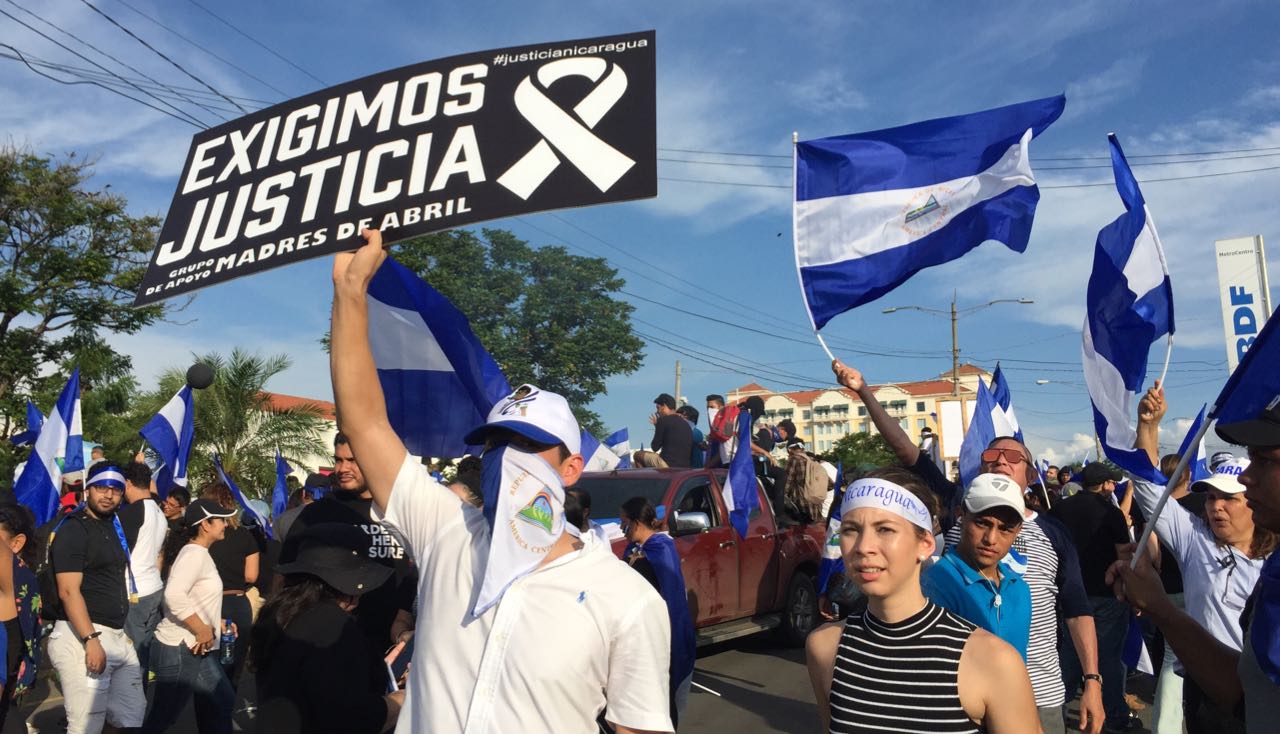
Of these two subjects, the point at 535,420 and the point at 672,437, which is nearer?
the point at 535,420

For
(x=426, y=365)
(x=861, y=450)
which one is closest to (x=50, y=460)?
(x=426, y=365)

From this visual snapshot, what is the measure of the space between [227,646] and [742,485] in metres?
4.84

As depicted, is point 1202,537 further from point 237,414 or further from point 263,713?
point 237,414

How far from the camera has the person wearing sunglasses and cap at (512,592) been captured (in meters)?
2.36

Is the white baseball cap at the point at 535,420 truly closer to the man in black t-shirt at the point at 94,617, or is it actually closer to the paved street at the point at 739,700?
the man in black t-shirt at the point at 94,617

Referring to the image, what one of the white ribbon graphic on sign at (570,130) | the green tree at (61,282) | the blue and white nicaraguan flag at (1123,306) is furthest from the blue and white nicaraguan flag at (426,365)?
the green tree at (61,282)

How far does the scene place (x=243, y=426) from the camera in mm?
25078

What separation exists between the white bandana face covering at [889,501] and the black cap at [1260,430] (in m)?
0.78

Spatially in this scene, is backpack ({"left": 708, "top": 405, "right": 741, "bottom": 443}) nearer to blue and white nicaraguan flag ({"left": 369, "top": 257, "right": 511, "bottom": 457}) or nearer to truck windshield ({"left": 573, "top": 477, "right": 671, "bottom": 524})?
truck windshield ({"left": 573, "top": 477, "right": 671, "bottom": 524})

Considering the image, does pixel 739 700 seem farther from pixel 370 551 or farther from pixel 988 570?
pixel 370 551

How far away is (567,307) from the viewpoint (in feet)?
115

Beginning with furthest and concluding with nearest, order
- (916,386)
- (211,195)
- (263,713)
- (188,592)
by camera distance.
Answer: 1. (916,386)
2. (188,592)
3. (211,195)
4. (263,713)

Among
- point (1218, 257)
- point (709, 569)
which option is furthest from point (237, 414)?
point (1218, 257)

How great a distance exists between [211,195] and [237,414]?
22946 millimetres
